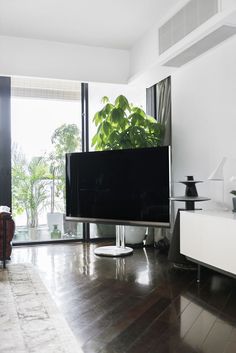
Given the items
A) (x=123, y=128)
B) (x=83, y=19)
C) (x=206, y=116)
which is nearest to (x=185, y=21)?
(x=206, y=116)

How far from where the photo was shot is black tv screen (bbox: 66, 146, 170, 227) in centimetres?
428

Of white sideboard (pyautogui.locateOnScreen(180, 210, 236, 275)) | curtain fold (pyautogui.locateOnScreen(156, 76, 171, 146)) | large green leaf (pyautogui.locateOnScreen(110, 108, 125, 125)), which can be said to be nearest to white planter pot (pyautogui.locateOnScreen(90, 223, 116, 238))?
curtain fold (pyautogui.locateOnScreen(156, 76, 171, 146))

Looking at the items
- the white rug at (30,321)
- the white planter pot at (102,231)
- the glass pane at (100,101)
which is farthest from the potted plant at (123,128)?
the white rug at (30,321)

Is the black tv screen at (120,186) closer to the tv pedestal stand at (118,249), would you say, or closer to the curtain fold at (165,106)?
the tv pedestal stand at (118,249)

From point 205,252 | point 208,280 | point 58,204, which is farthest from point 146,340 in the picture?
point 58,204

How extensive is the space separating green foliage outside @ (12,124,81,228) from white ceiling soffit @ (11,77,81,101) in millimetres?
467

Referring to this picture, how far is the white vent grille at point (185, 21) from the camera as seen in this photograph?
348 cm

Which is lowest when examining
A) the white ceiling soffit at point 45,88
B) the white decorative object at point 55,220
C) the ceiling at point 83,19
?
the white decorative object at point 55,220

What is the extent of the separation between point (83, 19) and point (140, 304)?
3.35 meters

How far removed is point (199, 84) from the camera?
4441 mm

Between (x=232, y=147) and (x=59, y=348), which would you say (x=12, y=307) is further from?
(x=232, y=147)

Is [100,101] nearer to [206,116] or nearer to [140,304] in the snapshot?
[206,116]

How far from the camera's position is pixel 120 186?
4566 mm

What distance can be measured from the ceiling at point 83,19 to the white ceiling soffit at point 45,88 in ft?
2.14
